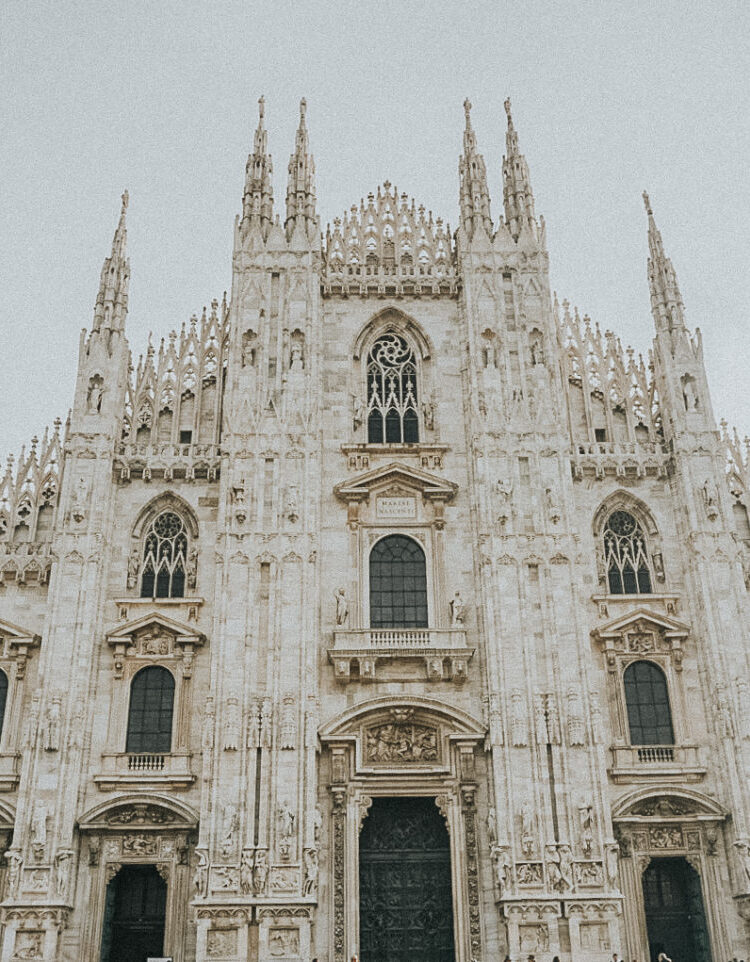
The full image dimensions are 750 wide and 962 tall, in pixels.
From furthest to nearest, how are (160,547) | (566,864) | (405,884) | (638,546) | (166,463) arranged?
(166,463) → (638,546) → (160,547) → (405,884) → (566,864)

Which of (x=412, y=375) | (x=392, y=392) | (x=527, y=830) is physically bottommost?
(x=527, y=830)

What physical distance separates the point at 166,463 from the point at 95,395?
2.56 m

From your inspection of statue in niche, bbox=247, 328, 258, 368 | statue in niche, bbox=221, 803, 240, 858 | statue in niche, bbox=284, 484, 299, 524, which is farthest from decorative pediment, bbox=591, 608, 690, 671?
statue in niche, bbox=247, 328, 258, 368

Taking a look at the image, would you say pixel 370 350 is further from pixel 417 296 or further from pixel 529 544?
pixel 529 544

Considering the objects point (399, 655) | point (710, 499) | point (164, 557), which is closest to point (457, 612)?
point (399, 655)

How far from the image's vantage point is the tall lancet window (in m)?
26.1

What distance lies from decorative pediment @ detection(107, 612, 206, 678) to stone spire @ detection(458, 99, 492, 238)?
1326 centimetres

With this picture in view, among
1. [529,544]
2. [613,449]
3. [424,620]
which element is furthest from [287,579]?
[613,449]

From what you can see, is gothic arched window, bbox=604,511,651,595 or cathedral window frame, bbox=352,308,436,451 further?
cathedral window frame, bbox=352,308,436,451

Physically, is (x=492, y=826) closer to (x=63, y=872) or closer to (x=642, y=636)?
(x=642, y=636)

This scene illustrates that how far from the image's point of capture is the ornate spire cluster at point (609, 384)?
2633cm

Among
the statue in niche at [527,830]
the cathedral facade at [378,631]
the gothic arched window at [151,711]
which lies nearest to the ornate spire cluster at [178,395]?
the cathedral facade at [378,631]

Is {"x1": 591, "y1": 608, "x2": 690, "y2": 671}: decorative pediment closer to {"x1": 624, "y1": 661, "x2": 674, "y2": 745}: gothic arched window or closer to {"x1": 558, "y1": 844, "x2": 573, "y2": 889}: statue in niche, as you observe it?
{"x1": 624, "y1": 661, "x2": 674, "y2": 745}: gothic arched window

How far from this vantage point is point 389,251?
93.6 ft
